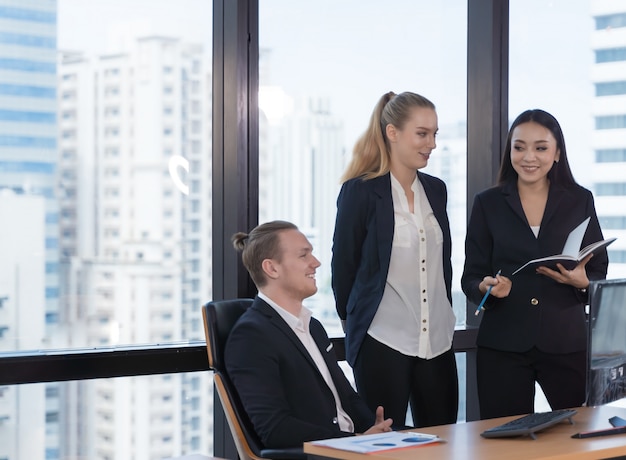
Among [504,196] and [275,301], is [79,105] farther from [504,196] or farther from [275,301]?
[504,196]

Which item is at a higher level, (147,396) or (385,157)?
(385,157)

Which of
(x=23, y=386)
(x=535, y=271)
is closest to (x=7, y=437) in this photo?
(x=23, y=386)

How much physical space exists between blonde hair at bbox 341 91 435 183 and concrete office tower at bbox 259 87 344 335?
1.67 ft

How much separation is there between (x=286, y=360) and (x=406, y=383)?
605 millimetres

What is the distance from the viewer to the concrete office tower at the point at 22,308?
11.9 feet

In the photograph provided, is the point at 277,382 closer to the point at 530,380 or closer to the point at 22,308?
the point at 530,380

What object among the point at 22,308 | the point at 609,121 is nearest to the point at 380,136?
the point at 22,308

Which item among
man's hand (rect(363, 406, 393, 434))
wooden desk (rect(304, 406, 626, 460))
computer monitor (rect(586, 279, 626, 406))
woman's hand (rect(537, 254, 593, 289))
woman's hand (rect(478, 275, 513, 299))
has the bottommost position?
man's hand (rect(363, 406, 393, 434))

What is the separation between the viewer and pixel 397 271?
359 cm

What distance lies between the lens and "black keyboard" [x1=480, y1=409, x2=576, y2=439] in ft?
8.52

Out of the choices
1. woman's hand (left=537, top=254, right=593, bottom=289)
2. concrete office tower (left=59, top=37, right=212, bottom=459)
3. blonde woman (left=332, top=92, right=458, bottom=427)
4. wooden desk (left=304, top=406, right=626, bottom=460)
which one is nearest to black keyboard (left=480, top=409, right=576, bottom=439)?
wooden desk (left=304, top=406, right=626, bottom=460)

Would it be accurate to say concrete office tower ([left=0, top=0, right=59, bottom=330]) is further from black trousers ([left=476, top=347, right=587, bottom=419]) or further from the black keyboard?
the black keyboard

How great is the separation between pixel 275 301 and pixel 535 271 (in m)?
0.97

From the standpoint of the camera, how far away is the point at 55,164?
12.2ft
